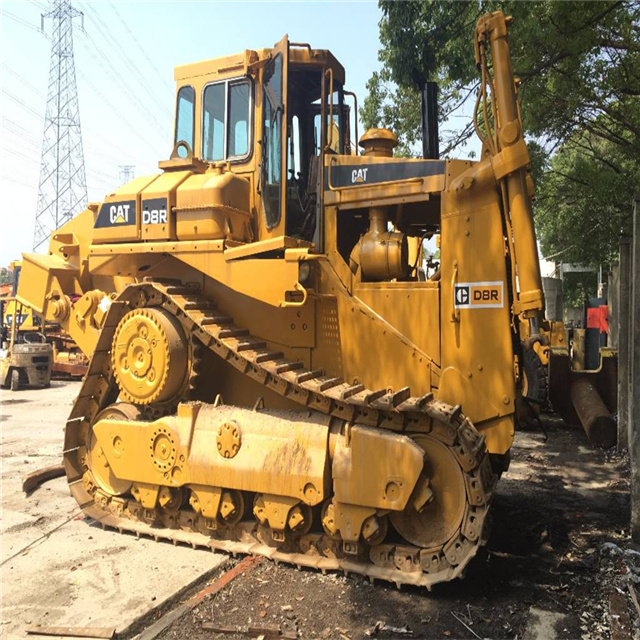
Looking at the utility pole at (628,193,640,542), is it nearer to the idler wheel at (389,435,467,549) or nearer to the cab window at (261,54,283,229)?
the idler wheel at (389,435,467,549)

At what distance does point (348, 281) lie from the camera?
575cm

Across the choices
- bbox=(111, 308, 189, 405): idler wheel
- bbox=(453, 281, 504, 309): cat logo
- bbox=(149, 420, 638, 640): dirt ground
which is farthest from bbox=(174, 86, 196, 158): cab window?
bbox=(149, 420, 638, 640): dirt ground

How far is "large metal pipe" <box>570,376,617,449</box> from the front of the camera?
8805mm

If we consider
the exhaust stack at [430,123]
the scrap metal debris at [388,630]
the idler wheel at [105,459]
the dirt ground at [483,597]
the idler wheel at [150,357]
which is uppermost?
the exhaust stack at [430,123]

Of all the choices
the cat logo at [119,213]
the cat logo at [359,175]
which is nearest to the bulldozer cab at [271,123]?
the cat logo at [359,175]

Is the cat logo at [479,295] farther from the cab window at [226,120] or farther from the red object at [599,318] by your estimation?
the red object at [599,318]

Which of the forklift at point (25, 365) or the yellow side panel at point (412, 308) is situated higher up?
the yellow side panel at point (412, 308)

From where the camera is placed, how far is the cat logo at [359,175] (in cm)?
572

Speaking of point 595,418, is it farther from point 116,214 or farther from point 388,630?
point 116,214

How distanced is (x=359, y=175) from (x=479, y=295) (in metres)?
1.68

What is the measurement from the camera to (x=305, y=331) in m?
5.88

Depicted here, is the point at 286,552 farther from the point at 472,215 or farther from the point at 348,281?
the point at 472,215

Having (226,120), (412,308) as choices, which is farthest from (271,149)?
(412,308)

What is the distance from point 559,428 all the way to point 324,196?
24.6 ft
